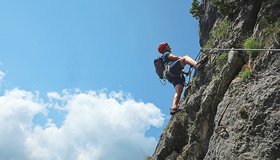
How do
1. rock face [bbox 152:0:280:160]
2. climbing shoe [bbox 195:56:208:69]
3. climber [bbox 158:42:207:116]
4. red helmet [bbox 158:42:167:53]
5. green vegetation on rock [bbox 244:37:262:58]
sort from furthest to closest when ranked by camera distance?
red helmet [bbox 158:42:167:53]
climber [bbox 158:42:207:116]
climbing shoe [bbox 195:56:208:69]
green vegetation on rock [bbox 244:37:262:58]
rock face [bbox 152:0:280:160]

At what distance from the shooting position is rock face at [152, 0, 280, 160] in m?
9.77

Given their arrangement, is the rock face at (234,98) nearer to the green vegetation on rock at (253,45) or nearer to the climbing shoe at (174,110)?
the green vegetation on rock at (253,45)

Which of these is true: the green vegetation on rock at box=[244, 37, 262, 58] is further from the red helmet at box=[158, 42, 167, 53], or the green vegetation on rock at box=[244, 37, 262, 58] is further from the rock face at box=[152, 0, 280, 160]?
the red helmet at box=[158, 42, 167, 53]

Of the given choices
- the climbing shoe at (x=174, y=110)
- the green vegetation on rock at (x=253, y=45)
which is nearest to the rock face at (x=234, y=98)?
the green vegetation on rock at (x=253, y=45)

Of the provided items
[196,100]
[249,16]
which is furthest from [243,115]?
[249,16]

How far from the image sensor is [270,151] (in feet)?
30.2

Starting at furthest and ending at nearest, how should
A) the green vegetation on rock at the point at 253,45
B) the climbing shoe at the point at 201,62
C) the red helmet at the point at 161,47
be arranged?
1. the red helmet at the point at 161,47
2. the climbing shoe at the point at 201,62
3. the green vegetation on rock at the point at 253,45

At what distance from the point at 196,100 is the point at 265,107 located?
4064 millimetres

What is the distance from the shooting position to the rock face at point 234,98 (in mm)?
9773

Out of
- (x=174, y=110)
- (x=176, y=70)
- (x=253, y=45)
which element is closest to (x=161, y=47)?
(x=176, y=70)

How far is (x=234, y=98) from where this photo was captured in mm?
11227

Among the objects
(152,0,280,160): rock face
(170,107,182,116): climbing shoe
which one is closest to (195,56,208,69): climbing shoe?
(152,0,280,160): rock face

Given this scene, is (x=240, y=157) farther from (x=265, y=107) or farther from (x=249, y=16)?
(x=249, y=16)

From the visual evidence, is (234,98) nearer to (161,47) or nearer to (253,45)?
(253,45)
